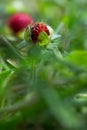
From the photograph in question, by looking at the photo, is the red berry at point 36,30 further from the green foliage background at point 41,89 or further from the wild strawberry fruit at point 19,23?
the wild strawberry fruit at point 19,23

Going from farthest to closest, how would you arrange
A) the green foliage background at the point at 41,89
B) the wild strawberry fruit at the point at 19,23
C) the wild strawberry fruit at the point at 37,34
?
the wild strawberry fruit at the point at 19,23
the wild strawberry fruit at the point at 37,34
the green foliage background at the point at 41,89

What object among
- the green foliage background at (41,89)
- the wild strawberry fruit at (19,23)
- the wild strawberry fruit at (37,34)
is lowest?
the wild strawberry fruit at (19,23)

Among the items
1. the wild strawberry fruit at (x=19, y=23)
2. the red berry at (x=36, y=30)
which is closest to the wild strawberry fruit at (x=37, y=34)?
the red berry at (x=36, y=30)

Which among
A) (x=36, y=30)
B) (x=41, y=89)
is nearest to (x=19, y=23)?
(x=36, y=30)

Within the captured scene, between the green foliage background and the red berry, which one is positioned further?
the red berry

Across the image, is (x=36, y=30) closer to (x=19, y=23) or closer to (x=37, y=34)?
(x=37, y=34)

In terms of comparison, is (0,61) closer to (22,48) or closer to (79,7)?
(22,48)

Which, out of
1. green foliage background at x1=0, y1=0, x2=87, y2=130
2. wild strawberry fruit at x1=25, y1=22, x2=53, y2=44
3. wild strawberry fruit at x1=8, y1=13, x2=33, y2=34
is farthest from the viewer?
wild strawberry fruit at x1=8, y1=13, x2=33, y2=34

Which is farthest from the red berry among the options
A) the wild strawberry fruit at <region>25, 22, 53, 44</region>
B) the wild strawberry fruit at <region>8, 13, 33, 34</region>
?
the wild strawberry fruit at <region>8, 13, 33, 34</region>

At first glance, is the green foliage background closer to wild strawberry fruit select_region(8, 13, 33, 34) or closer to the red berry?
the red berry

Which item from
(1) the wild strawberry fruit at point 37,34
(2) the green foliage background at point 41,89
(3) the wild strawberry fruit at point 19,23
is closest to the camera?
(2) the green foliage background at point 41,89

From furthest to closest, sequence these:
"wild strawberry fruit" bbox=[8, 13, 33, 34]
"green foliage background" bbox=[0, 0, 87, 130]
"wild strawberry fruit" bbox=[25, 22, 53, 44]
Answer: "wild strawberry fruit" bbox=[8, 13, 33, 34] < "wild strawberry fruit" bbox=[25, 22, 53, 44] < "green foliage background" bbox=[0, 0, 87, 130]
